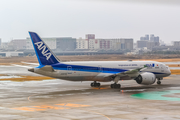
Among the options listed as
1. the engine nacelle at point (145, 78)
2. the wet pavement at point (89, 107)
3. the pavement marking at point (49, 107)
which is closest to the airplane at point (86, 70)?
the engine nacelle at point (145, 78)

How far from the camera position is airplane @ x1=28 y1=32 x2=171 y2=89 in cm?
3747

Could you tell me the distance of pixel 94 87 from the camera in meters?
41.6

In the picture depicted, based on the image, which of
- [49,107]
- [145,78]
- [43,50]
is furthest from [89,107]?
[145,78]

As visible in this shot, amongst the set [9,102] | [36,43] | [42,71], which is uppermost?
[36,43]

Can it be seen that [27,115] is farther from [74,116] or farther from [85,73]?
[85,73]

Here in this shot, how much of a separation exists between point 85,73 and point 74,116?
18198mm

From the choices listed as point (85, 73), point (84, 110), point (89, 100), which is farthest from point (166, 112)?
point (85, 73)

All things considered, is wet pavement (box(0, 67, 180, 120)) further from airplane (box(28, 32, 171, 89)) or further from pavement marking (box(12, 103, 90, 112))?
airplane (box(28, 32, 171, 89))

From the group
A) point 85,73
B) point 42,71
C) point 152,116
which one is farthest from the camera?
point 85,73

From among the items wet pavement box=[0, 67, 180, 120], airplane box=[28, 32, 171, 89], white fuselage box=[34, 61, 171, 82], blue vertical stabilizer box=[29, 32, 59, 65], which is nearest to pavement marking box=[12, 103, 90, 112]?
wet pavement box=[0, 67, 180, 120]

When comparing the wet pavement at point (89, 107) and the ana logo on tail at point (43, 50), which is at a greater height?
the ana logo on tail at point (43, 50)

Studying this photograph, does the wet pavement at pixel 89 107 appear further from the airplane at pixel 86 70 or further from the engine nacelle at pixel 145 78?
the engine nacelle at pixel 145 78

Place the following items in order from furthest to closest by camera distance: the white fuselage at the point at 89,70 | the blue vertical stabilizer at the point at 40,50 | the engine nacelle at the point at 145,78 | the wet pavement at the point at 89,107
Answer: the engine nacelle at the point at 145,78
the white fuselage at the point at 89,70
the blue vertical stabilizer at the point at 40,50
the wet pavement at the point at 89,107

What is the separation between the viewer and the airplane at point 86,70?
123ft
